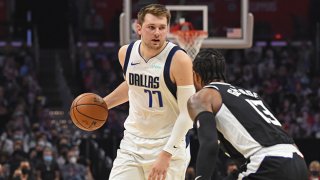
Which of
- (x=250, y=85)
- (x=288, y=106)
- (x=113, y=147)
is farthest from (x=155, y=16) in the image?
(x=250, y=85)

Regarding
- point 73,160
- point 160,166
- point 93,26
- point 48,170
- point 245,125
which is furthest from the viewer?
point 93,26

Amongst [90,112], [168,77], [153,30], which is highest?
[153,30]

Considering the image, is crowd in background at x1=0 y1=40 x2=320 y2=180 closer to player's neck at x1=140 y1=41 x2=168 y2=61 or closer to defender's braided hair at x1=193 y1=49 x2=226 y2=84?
player's neck at x1=140 y1=41 x2=168 y2=61

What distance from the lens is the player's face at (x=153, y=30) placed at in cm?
624

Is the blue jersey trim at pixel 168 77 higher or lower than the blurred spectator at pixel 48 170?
higher

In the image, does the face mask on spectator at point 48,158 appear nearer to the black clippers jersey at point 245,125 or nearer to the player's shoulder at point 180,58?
the player's shoulder at point 180,58

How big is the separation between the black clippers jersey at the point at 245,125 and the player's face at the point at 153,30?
49.7 inches

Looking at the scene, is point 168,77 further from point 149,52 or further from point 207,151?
point 207,151

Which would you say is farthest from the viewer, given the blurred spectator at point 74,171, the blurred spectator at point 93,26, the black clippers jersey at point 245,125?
the blurred spectator at point 93,26

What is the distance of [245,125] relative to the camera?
16.5ft

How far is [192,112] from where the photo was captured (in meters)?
5.08

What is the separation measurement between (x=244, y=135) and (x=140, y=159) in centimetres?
156

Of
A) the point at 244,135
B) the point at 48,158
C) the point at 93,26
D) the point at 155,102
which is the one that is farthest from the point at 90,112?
the point at 93,26

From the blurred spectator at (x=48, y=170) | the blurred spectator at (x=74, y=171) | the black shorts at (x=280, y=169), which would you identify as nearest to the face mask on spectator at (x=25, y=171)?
the blurred spectator at (x=48, y=170)
